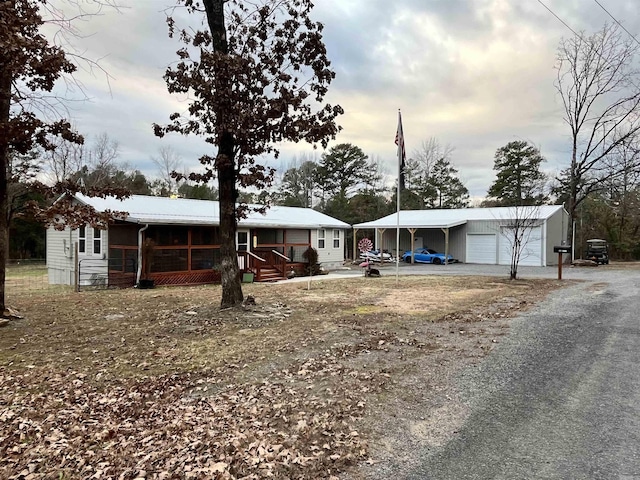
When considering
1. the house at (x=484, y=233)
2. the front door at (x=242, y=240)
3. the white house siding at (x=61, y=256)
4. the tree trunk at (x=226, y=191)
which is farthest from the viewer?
the house at (x=484, y=233)

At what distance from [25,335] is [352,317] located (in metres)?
5.53

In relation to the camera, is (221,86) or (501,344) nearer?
(501,344)

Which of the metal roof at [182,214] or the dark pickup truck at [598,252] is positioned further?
the dark pickup truck at [598,252]

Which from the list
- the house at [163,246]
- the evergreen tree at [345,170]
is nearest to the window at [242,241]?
the house at [163,246]

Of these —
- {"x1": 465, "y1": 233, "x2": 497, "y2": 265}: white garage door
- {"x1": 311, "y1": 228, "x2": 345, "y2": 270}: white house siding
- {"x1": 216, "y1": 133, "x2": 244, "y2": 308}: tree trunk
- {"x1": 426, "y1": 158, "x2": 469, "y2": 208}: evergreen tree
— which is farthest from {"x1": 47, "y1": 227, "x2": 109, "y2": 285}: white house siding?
{"x1": 426, "y1": 158, "x2": 469, "y2": 208}: evergreen tree

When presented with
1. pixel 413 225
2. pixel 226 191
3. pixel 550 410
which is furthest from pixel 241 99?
pixel 413 225

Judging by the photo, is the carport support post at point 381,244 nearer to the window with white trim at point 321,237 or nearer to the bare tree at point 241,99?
the window with white trim at point 321,237

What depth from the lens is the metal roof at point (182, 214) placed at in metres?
14.2

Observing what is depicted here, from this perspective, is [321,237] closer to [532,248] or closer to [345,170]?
[532,248]

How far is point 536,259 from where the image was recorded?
23.2 metres

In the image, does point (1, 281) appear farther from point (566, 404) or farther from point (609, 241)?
point (609, 241)

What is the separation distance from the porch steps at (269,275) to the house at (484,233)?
7897mm

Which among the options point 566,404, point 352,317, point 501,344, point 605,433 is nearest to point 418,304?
point 352,317

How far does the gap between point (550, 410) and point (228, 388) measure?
321 cm
